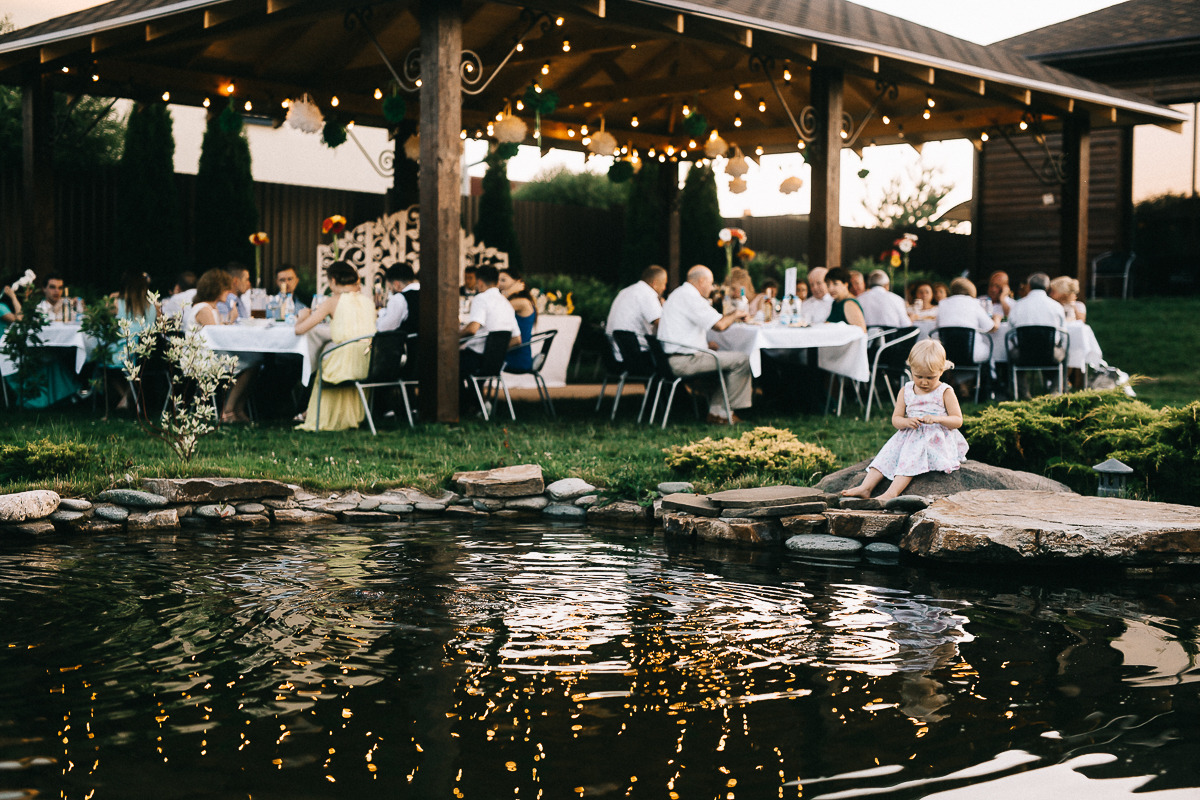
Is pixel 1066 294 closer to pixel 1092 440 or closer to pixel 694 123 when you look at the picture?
pixel 694 123

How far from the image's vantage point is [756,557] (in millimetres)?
5285

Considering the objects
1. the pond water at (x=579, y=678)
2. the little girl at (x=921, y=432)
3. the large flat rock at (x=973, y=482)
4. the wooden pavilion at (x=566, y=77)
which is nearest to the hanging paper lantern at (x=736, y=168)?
the wooden pavilion at (x=566, y=77)

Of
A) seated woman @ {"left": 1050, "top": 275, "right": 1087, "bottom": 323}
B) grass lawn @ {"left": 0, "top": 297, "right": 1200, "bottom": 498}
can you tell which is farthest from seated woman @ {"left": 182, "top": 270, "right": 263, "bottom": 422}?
seated woman @ {"left": 1050, "top": 275, "right": 1087, "bottom": 323}

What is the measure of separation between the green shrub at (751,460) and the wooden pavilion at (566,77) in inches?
105

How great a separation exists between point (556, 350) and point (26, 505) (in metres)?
7.34

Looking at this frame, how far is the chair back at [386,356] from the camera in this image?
8.35m

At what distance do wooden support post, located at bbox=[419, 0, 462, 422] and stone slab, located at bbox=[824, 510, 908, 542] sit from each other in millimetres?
3944

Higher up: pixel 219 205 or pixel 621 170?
pixel 621 170

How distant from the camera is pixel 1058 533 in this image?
4.90 meters

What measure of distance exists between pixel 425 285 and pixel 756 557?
13.6ft

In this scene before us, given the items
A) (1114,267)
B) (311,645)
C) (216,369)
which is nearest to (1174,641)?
(311,645)

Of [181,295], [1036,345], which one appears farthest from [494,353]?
[1036,345]

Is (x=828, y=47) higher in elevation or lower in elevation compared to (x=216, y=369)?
higher

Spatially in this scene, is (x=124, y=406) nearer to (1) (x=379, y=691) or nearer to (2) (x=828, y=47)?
(2) (x=828, y=47)
